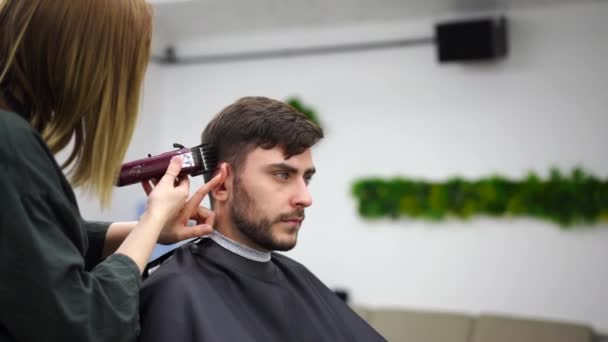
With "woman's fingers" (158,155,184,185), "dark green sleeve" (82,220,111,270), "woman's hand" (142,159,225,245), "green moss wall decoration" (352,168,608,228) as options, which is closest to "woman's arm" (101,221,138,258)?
"dark green sleeve" (82,220,111,270)

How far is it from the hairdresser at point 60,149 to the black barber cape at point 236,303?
32 cm

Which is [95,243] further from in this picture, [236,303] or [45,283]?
[45,283]

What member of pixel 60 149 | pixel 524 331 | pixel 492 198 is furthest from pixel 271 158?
pixel 492 198

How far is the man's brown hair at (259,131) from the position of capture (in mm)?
1847

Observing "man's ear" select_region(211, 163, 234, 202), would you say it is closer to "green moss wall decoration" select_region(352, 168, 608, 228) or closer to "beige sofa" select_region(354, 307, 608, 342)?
"beige sofa" select_region(354, 307, 608, 342)

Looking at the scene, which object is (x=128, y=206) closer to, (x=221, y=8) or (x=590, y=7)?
(x=221, y=8)

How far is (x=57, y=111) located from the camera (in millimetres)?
1230

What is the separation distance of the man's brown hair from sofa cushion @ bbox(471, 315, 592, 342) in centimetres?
293

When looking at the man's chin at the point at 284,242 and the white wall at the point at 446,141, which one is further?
the white wall at the point at 446,141

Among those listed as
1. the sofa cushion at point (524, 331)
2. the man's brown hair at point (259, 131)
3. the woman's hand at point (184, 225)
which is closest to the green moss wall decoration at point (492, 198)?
the sofa cushion at point (524, 331)

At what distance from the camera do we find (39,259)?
42.9 inches

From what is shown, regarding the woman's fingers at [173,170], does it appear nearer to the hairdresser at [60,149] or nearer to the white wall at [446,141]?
the hairdresser at [60,149]

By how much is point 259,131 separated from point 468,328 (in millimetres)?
3102

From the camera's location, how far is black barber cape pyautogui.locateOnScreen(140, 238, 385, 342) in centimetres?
161
